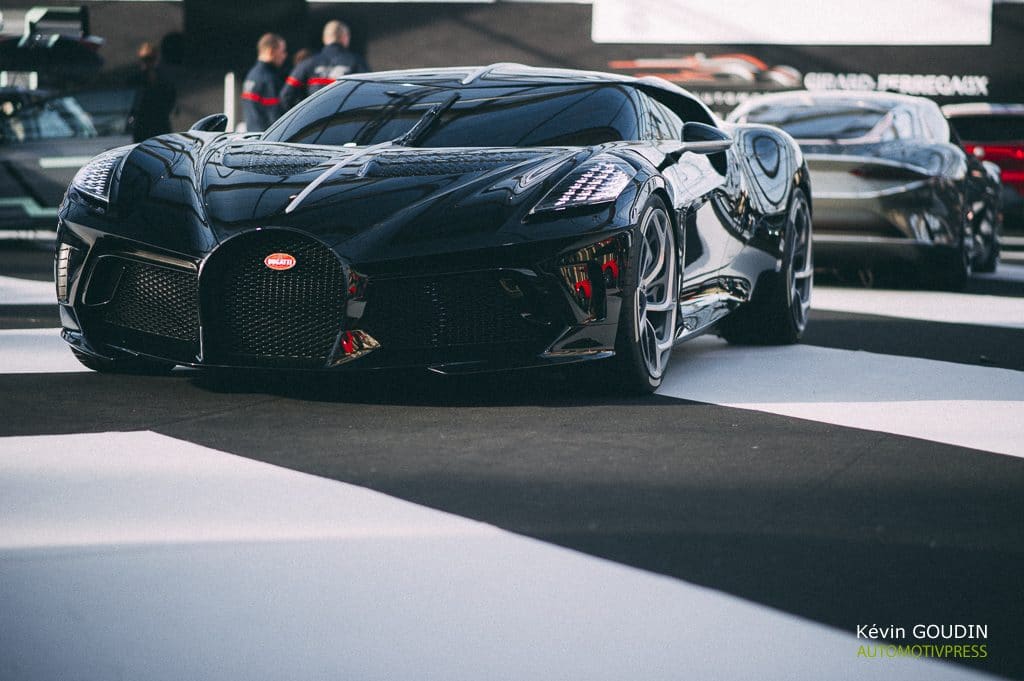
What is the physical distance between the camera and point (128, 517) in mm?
3367

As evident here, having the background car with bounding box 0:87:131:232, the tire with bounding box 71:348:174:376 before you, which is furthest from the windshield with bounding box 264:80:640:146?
the background car with bounding box 0:87:131:232

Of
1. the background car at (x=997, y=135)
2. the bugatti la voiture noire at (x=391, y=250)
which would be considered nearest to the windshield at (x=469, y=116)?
the bugatti la voiture noire at (x=391, y=250)

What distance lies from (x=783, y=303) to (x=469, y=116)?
184 centimetres

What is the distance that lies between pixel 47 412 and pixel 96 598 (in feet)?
6.62

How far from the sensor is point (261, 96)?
42.9 ft

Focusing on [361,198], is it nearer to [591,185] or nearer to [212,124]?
[591,185]

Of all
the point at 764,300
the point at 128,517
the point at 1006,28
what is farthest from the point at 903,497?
A: the point at 1006,28

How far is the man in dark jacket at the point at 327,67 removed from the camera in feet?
43.5

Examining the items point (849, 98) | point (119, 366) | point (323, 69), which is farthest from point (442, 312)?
point (323, 69)

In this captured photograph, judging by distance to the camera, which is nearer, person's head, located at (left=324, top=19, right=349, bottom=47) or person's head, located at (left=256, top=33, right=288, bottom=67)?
person's head, located at (left=256, top=33, right=288, bottom=67)

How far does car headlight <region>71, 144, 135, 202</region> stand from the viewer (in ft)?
16.8

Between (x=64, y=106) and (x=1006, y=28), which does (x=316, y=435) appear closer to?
(x=64, y=106)

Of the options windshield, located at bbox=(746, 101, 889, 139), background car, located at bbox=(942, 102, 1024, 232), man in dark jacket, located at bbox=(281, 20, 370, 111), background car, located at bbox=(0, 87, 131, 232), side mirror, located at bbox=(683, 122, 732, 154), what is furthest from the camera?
background car, located at bbox=(942, 102, 1024, 232)

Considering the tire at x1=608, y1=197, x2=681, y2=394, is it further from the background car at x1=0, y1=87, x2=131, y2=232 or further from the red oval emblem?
the background car at x1=0, y1=87, x2=131, y2=232
